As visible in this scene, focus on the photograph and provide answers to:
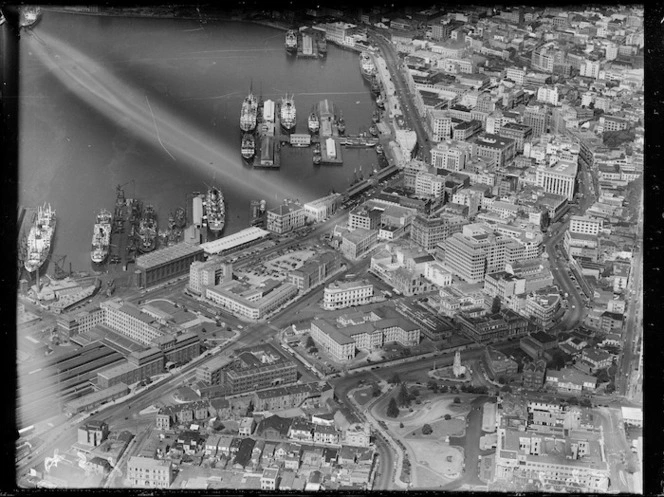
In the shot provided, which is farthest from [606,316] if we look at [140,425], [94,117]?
[94,117]

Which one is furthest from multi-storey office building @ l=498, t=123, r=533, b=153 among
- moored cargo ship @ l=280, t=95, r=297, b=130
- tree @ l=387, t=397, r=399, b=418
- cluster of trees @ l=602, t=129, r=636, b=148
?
tree @ l=387, t=397, r=399, b=418

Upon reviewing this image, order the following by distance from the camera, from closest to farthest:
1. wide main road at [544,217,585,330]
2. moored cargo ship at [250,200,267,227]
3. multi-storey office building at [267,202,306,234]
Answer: wide main road at [544,217,585,330] → multi-storey office building at [267,202,306,234] → moored cargo ship at [250,200,267,227]

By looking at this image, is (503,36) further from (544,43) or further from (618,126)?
(618,126)

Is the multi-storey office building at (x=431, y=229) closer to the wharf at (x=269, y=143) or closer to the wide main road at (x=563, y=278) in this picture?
the wide main road at (x=563, y=278)

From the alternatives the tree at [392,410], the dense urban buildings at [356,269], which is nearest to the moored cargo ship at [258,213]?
the dense urban buildings at [356,269]

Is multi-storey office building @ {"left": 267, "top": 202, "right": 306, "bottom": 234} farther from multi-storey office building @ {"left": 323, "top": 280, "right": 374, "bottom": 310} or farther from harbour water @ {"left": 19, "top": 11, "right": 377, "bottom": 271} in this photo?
multi-storey office building @ {"left": 323, "top": 280, "right": 374, "bottom": 310}
